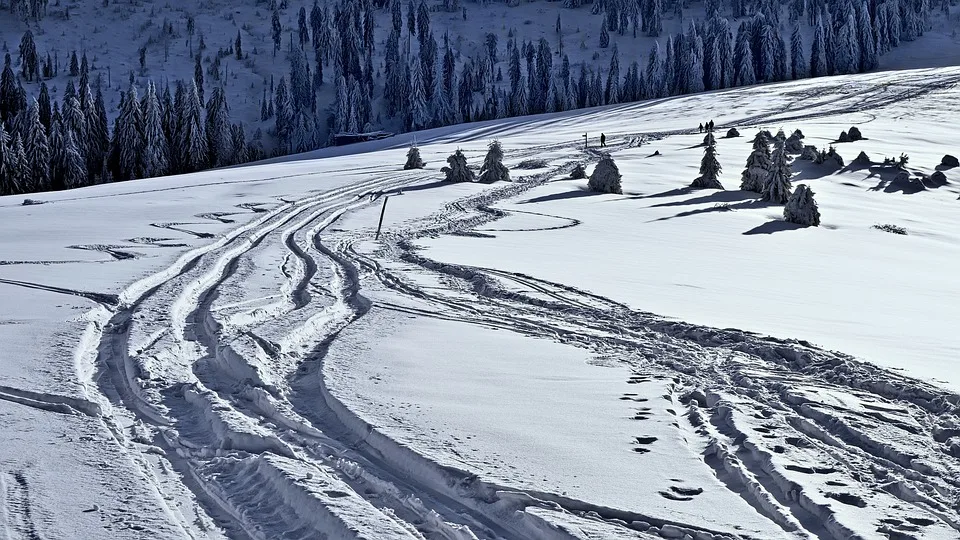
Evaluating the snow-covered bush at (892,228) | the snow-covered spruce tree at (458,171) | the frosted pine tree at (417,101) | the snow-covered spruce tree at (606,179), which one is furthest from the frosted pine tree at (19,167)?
the frosted pine tree at (417,101)

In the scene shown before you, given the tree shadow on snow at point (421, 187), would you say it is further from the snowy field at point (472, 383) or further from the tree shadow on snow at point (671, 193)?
the snowy field at point (472, 383)

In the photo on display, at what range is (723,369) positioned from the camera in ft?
24.9

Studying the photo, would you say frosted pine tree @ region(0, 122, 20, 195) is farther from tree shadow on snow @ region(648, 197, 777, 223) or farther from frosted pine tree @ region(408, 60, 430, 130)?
frosted pine tree @ region(408, 60, 430, 130)

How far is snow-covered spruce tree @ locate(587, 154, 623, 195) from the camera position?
1007 inches

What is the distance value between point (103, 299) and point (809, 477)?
8.33 m

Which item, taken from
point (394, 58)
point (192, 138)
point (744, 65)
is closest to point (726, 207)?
point (192, 138)

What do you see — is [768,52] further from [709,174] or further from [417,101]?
[709,174]

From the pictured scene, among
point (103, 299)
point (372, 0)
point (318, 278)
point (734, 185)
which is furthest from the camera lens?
point (372, 0)

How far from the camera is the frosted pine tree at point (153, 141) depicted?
61750 millimetres

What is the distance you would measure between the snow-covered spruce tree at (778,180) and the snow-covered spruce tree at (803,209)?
3742mm

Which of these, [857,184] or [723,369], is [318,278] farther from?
[857,184]

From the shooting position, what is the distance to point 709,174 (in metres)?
26.6

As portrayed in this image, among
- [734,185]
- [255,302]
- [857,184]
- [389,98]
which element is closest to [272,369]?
[255,302]

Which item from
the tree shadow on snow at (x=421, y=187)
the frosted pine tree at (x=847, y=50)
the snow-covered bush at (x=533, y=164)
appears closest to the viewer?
the tree shadow on snow at (x=421, y=187)
